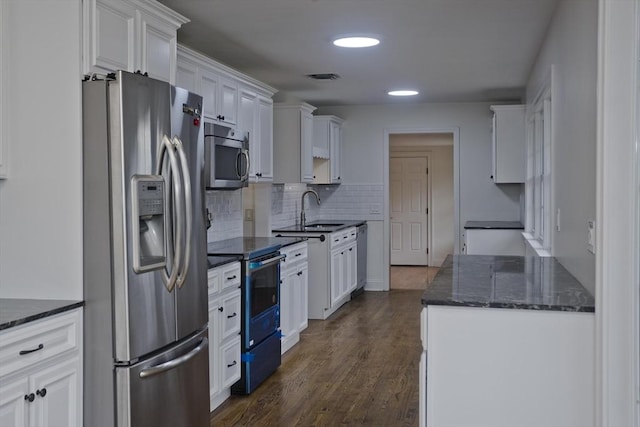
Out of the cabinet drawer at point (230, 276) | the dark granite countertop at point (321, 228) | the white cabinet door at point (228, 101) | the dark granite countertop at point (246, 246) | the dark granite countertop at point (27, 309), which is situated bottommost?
the cabinet drawer at point (230, 276)

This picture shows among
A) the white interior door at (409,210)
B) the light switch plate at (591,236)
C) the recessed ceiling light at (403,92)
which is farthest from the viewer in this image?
the white interior door at (409,210)

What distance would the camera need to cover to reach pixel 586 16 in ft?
9.11

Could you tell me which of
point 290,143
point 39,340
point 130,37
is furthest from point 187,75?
point 290,143

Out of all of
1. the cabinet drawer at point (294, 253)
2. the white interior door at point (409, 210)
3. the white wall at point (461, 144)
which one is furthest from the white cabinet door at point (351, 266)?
the white interior door at point (409, 210)

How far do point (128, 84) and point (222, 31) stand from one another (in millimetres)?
1862

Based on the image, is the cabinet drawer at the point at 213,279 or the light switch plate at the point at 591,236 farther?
the cabinet drawer at the point at 213,279

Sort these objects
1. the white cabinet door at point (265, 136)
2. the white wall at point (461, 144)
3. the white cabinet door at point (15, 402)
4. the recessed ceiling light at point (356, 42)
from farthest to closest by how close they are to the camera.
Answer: the white wall at point (461, 144)
the white cabinet door at point (265, 136)
the recessed ceiling light at point (356, 42)
the white cabinet door at point (15, 402)

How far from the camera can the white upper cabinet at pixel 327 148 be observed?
7828 millimetres

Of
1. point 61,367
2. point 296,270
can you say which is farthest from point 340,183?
point 61,367

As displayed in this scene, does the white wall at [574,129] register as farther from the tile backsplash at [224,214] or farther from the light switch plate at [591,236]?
the tile backsplash at [224,214]

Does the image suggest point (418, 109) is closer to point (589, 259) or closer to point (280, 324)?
point (280, 324)

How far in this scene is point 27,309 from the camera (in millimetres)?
2543

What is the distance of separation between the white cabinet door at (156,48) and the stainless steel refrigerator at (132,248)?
1.40 feet

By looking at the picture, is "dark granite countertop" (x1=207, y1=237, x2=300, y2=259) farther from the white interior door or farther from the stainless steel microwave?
the white interior door
